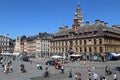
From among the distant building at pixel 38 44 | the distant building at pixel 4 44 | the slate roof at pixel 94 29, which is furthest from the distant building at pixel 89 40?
the distant building at pixel 4 44

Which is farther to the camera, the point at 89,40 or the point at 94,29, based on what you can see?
the point at 89,40

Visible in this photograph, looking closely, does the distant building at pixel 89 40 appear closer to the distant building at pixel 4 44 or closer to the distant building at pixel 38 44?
the distant building at pixel 38 44

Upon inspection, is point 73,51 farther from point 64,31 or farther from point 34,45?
point 34,45

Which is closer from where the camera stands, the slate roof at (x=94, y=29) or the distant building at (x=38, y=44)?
the slate roof at (x=94, y=29)

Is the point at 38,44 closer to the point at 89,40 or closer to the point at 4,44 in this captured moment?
the point at 4,44

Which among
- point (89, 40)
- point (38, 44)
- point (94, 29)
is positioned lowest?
point (89, 40)

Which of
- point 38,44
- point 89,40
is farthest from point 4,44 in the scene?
point 89,40

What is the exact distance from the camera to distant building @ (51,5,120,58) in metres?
76.4

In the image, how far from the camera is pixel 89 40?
79750mm

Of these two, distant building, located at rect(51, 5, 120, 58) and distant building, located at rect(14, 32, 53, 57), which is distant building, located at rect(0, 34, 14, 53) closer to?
distant building, located at rect(14, 32, 53, 57)

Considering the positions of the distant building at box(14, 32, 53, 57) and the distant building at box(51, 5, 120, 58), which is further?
the distant building at box(14, 32, 53, 57)

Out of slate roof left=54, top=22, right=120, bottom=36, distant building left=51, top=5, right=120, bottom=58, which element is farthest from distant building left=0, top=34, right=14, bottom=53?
slate roof left=54, top=22, right=120, bottom=36

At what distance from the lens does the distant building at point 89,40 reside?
76.4 metres

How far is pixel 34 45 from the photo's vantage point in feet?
438
